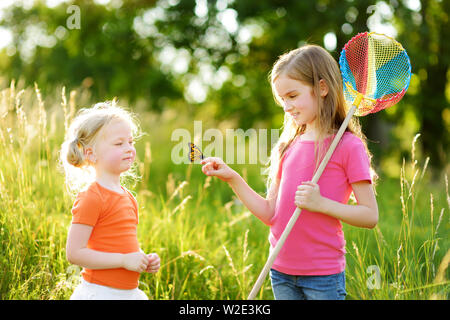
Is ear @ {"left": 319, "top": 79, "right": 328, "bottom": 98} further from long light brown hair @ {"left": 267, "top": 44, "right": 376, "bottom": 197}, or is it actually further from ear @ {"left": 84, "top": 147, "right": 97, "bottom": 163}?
ear @ {"left": 84, "top": 147, "right": 97, "bottom": 163}

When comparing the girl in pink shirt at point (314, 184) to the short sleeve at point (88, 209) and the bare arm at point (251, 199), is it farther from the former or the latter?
the short sleeve at point (88, 209)

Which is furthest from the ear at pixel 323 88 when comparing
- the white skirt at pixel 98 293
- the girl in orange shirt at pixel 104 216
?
the white skirt at pixel 98 293

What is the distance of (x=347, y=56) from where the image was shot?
8.55 ft

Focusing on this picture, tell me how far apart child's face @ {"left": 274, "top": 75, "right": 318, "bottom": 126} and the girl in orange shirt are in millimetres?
770

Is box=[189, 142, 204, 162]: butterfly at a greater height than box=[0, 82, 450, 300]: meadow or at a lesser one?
greater

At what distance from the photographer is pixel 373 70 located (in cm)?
265

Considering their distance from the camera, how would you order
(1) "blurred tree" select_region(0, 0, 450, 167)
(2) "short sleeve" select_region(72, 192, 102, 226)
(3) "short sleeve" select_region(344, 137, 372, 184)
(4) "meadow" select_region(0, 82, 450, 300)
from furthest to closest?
(1) "blurred tree" select_region(0, 0, 450, 167)
(4) "meadow" select_region(0, 82, 450, 300)
(3) "short sleeve" select_region(344, 137, 372, 184)
(2) "short sleeve" select_region(72, 192, 102, 226)

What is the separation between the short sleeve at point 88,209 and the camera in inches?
84.0

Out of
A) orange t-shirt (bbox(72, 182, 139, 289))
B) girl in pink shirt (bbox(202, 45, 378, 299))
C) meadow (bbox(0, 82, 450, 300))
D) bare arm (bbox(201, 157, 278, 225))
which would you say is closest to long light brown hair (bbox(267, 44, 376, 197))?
girl in pink shirt (bbox(202, 45, 378, 299))

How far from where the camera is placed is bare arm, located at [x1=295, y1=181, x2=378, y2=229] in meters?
2.20

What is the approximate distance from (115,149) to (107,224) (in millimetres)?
344

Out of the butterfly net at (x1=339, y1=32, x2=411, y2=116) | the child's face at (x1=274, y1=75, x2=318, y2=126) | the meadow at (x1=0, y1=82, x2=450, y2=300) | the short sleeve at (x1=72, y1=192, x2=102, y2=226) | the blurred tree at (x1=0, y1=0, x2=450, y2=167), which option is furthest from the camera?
the blurred tree at (x1=0, y1=0, x2=450, y2=167)

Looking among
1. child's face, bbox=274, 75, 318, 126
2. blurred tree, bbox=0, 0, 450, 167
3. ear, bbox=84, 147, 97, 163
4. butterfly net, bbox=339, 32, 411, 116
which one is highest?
blurred tree, bbox=0, 0, 450, 167

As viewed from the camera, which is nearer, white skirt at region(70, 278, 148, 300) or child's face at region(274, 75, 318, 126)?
white skirt at region(70, 278, 148, 300)
